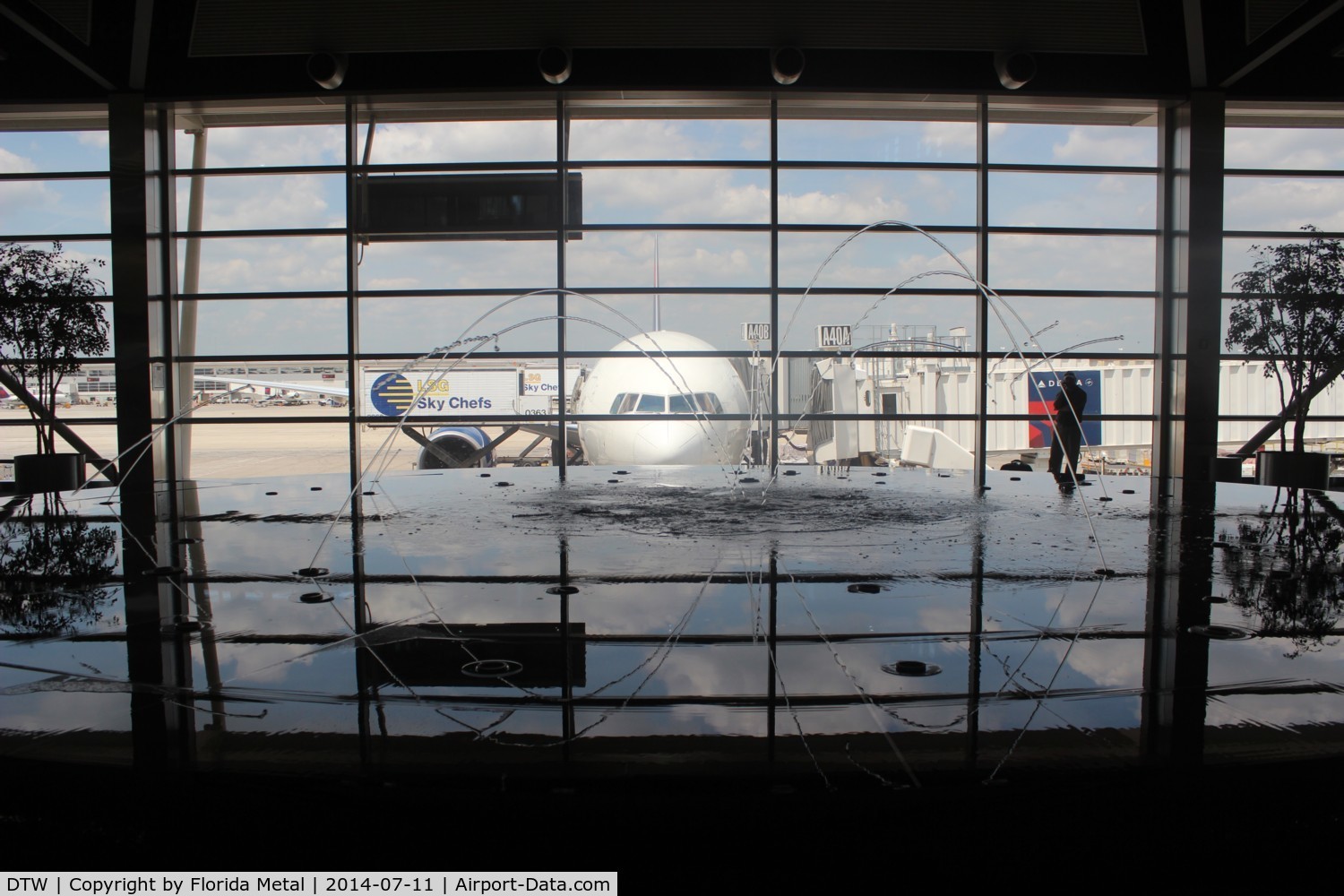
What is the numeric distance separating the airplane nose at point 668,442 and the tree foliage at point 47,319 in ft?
17.3

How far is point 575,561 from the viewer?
104 inches

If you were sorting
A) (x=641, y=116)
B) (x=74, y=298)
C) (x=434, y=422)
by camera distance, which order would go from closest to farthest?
(x=74, y=298)
(x=641, y=116)
(x=434, y=422)

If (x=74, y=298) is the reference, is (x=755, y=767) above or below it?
below

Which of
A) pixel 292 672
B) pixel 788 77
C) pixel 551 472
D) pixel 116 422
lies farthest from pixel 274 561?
pixel 116 422

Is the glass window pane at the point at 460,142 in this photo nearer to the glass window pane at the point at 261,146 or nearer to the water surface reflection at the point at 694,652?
the glass window pane at the point at 261,146

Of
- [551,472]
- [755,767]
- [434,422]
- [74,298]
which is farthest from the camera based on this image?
[434,422]

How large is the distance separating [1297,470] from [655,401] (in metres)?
5.58

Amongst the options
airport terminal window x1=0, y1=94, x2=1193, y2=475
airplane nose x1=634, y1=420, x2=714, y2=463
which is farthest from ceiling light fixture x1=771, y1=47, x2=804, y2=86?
airplane nose x1=634, y1=420, x2=714, y2=463

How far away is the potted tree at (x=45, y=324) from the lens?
8.00 metres

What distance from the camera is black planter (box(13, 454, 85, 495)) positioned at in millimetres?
5719

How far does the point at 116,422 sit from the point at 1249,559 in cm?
909

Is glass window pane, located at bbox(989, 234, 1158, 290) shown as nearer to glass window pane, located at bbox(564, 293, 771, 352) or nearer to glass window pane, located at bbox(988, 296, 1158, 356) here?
glass window pane, located at bbox(988, 296, 1158, 356)

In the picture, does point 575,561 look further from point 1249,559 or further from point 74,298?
point 74,298

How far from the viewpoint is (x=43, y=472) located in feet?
19.0
